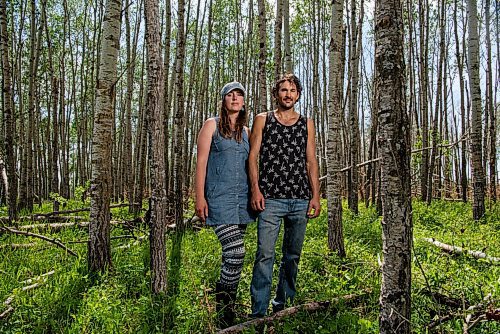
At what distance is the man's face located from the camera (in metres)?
3.05

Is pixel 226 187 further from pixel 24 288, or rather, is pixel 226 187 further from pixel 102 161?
pixel 24 288

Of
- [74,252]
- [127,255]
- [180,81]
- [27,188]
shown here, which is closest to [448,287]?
[127,255]

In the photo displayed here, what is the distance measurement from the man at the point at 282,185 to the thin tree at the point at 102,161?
1636mm

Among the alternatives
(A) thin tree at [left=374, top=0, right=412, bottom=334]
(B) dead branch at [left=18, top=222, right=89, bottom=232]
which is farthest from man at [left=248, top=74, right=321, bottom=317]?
(B) dead branch at [left=18, top=222, right=89, bottom=232]

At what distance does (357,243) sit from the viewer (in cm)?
568

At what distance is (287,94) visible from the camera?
3049mm

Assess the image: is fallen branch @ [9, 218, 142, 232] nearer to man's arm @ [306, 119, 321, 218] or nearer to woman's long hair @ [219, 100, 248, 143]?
woman's long hair @ [219, 100, 248, 143]

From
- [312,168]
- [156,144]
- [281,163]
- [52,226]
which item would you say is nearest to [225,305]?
[281,163]

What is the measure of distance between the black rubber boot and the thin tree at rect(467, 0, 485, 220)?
6588mm

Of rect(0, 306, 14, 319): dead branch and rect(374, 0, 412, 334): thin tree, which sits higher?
rect(374, 0, 412, 334): thin tree

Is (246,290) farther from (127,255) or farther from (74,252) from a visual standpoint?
(74,252)

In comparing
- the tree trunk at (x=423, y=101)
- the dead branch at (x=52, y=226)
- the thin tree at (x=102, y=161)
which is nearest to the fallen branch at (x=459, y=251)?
A: the thin tree at (x=102, y=161)

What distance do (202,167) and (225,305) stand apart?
988 mm

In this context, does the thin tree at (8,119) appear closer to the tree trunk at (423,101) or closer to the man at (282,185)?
the man at (282,185)
